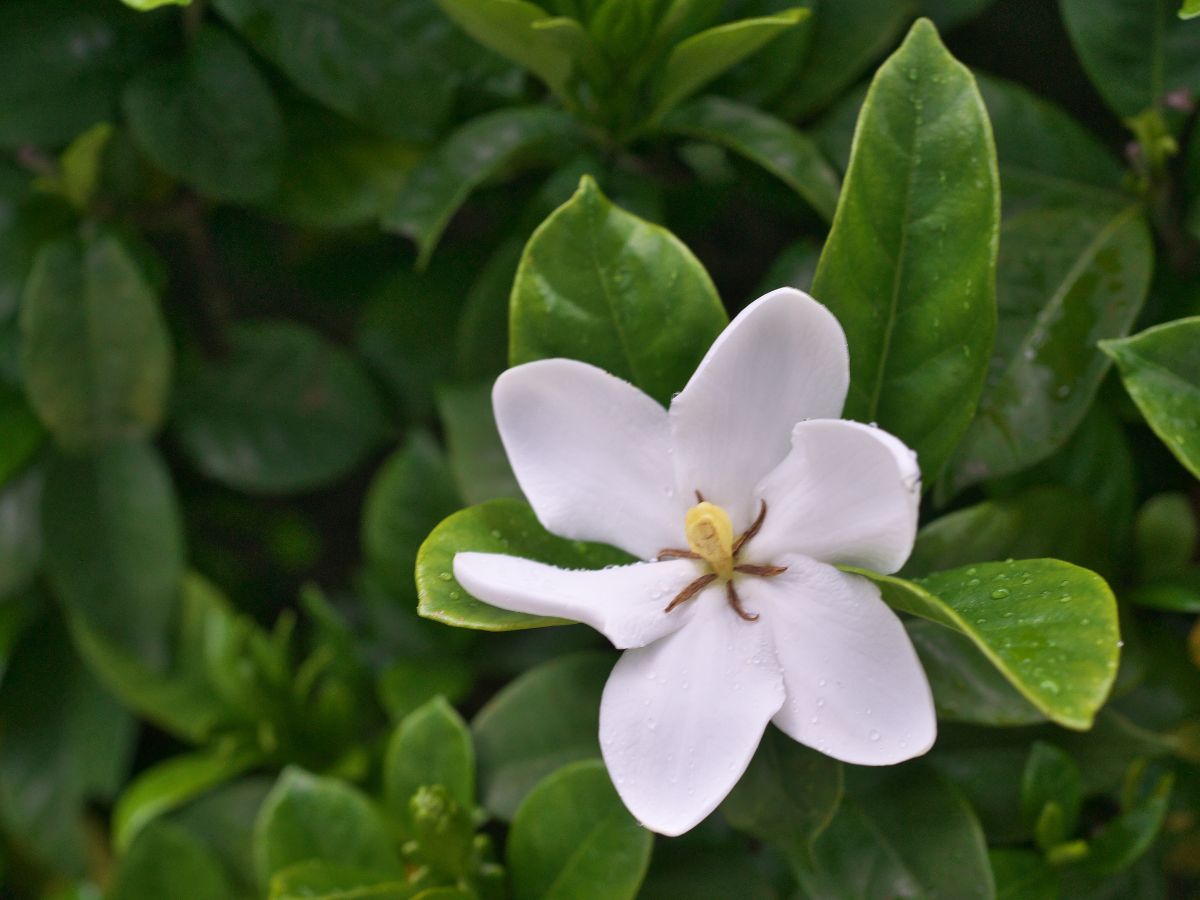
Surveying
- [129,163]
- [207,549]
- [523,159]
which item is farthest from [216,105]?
[207,549]

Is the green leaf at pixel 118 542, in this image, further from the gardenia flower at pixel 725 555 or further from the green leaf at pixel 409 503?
the gardenia flower at pixel 725 555

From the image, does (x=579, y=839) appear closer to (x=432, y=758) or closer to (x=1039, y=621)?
(x=432, y=758)

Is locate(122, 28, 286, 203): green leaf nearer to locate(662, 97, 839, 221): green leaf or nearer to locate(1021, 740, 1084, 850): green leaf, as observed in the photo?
locate(662, 97, 839, 221): green leaf

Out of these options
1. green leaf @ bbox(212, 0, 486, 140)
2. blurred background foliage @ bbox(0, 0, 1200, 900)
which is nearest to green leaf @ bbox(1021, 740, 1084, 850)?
blurred background foliage @ bbox(0, 0, 1200, 900)

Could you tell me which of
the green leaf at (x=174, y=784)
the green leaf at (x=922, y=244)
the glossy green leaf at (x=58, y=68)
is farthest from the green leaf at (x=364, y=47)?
the green leaf at (x=174, y=784)

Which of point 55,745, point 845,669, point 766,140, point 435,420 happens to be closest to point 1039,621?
point 845,669

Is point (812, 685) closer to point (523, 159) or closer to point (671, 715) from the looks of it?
point (671, 715)
